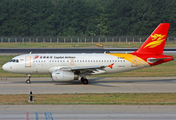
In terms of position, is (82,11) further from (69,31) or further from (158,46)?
(158,46)

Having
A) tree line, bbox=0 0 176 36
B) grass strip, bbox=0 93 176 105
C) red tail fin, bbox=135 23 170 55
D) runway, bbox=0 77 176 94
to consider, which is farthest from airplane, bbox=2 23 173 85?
tree line, bbox=0 0 176 36

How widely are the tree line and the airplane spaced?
85.1 meters

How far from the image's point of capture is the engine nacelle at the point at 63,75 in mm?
30125

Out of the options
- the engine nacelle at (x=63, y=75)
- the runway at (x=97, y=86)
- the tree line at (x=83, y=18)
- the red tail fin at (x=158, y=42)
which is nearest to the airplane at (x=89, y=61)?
the red tail fin at (x=158, y=42)

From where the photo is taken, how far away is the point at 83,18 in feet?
410

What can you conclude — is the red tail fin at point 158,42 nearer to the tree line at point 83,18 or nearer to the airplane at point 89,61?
the airplane at point 89,61

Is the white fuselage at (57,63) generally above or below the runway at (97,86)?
above
